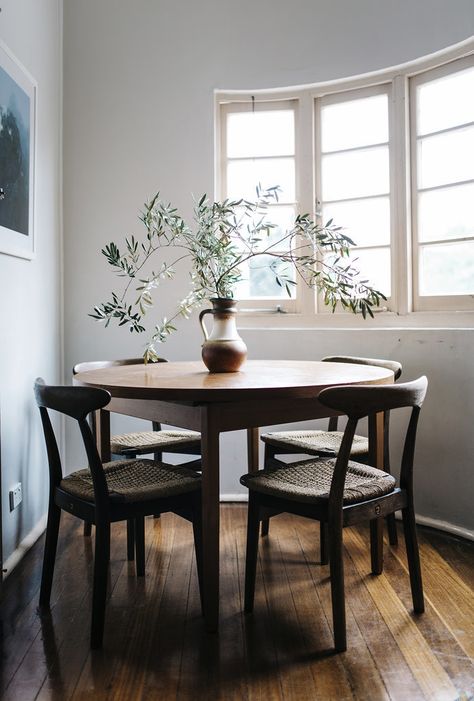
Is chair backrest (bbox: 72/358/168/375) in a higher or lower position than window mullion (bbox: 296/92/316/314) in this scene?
lower

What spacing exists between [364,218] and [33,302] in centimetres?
173

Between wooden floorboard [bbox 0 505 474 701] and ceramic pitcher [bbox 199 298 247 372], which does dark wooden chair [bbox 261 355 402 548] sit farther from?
ceramic pitcher [bbox 199 298 247 372]

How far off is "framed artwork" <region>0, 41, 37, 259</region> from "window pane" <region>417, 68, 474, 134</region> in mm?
1869

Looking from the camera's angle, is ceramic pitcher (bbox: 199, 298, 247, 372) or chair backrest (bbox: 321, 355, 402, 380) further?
chair backrest (bbox: 321, 355, 402, 380)

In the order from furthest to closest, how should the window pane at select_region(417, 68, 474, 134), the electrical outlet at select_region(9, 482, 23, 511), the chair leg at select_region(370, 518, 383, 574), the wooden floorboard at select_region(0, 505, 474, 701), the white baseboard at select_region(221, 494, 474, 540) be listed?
the window pane at select_region(417, 68, 474, 134) < the white baseboard at select_region(221, 494, 474, 540) < the electrical outlet at select_region(9, 482, 23, 511) < the chair leg at select_region(370, 518, 383, 574) < the wooden floorboard at select_region(0, 505, 474, 701)

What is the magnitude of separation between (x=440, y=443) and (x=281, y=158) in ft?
5.69

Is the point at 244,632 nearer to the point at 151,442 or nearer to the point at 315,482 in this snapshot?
the point at 315,482

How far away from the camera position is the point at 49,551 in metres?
2.12

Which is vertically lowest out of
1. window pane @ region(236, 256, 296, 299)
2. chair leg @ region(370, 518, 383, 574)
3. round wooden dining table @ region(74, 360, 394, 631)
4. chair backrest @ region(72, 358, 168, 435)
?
chair leg @ region(370, 518, 383, 574)

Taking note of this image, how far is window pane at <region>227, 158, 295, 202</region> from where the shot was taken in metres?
3.44

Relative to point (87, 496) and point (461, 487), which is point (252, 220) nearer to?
point (461, 487)

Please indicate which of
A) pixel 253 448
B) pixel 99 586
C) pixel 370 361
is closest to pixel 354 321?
pixel 370 361

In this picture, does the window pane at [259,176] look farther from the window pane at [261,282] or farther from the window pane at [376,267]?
the window pane at [376,267]

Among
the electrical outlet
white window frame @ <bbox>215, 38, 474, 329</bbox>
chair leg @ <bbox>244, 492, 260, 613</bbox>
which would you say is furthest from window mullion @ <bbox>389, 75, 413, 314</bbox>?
the electrical outlet
